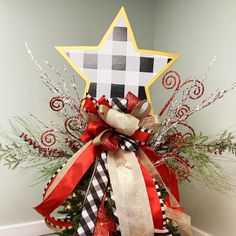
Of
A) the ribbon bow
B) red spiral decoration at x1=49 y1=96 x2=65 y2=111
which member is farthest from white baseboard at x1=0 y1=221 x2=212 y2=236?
red spiral decoration at x1=49 y1=96 x2=65 y2=111

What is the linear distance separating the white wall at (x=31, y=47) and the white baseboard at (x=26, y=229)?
0.02 metres

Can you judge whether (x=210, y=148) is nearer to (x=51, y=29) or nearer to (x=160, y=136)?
(x=160, y=136)

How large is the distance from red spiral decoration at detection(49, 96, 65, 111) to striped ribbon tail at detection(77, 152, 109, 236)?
7.4 inches

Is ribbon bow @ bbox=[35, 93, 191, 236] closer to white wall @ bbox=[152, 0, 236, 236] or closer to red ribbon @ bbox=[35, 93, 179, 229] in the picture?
red ribbon @ bbox=[35, 93, 179, 229]

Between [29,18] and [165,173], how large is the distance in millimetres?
762

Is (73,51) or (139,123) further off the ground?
(73,51)

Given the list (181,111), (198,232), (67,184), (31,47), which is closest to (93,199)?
(67,184)

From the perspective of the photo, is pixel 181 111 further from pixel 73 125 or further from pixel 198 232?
pixel 198 232

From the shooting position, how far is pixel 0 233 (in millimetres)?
1286

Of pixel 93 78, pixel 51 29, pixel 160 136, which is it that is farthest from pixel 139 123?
pixel 51 29

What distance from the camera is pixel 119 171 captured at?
87 cm

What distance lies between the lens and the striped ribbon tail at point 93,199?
2.76ft

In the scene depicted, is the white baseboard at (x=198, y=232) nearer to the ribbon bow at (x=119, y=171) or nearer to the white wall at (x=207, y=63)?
the white wall at (x=207, y=63)

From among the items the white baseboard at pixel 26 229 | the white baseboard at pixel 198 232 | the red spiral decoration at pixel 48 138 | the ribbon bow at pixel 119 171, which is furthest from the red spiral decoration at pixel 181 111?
the white baseboard at pixel 26 229
